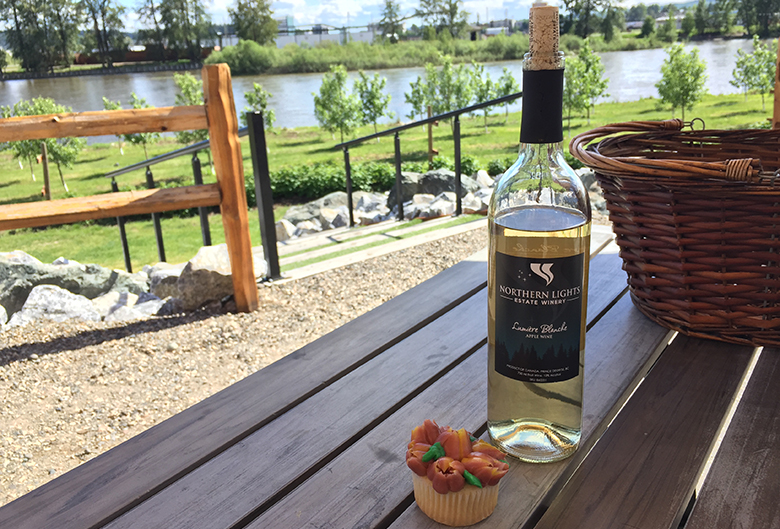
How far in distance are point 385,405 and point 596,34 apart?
1573 inches

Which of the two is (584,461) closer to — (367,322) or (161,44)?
(367,322)

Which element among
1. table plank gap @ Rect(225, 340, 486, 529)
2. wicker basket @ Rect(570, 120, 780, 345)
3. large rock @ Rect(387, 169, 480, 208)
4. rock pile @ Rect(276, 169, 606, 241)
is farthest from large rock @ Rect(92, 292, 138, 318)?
large rock @ Rect(387, 169, 480, 208)

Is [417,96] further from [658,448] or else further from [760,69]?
[658,448]

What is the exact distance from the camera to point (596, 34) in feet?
118

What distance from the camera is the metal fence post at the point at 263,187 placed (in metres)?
3.39

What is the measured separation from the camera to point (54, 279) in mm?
3986

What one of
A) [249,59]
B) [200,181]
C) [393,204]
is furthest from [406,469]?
[249,59]

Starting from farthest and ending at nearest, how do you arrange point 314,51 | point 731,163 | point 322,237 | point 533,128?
point 314,51 < point 322,237 < point 731,163 < point 533,128

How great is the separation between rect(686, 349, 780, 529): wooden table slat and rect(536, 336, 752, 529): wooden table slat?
0.02 meters

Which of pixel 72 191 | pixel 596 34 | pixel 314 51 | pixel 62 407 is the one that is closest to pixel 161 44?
pixel 314 51

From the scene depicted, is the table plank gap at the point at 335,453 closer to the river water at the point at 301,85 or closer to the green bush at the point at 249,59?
the river water at the point at 301,85

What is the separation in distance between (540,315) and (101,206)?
8.65 feet

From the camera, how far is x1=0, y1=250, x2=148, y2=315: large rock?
3.78m

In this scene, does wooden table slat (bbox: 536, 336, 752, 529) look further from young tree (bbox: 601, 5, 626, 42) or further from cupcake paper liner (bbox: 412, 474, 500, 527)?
young tree (bbox: 601, 5, 626, 42)
